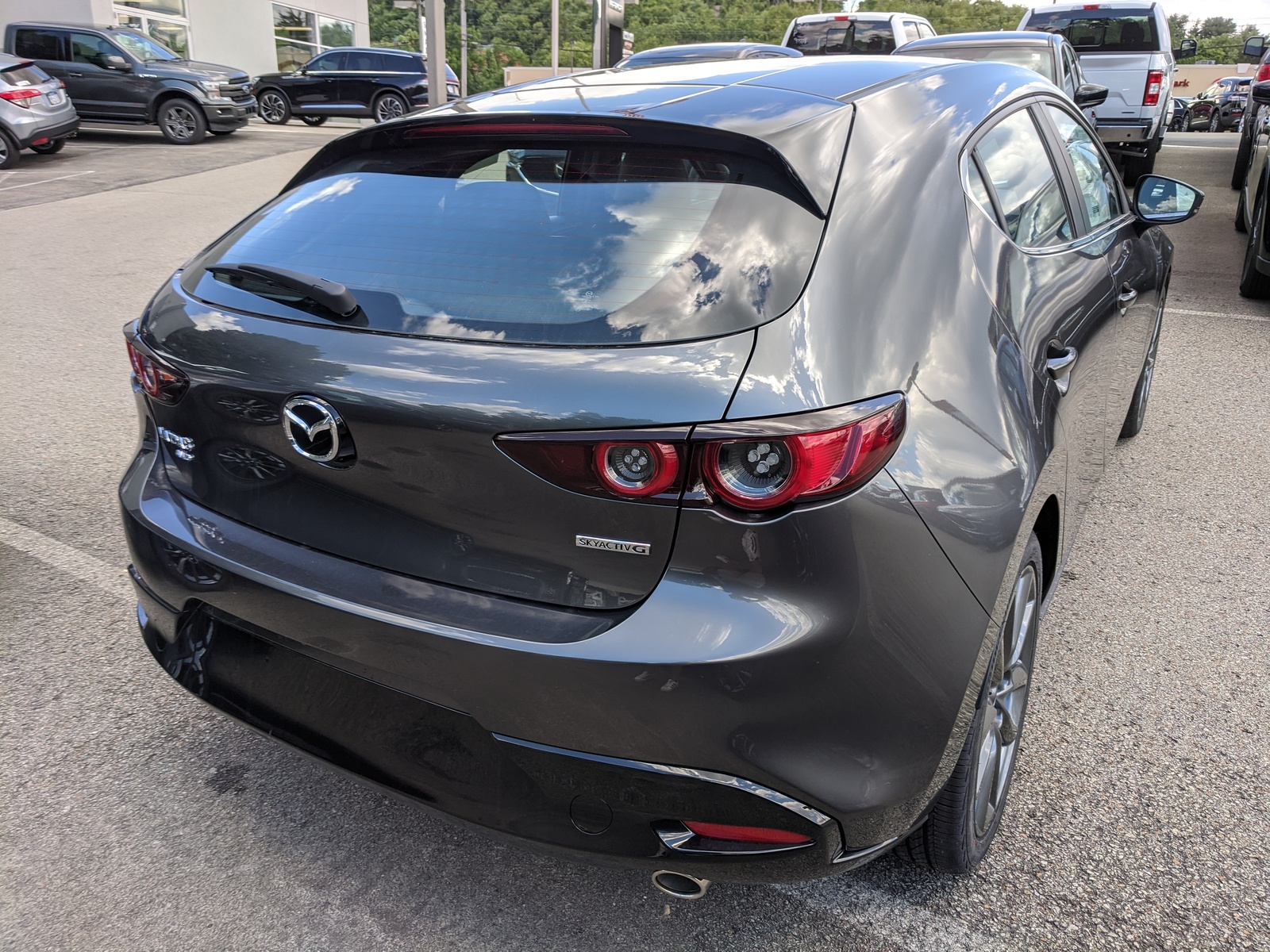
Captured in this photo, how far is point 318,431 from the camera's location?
70.9 inches

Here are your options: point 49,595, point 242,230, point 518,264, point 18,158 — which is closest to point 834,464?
point 518,264

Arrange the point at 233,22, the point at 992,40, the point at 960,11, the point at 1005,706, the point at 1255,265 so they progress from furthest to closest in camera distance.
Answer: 1. the point at 960,11
2. the point at 233,22
3. the point at 992,40
4. the point at 1255,265
5. the point at 1005,706

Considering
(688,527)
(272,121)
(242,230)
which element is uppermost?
(242,230)

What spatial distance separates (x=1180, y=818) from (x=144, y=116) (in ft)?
64.7

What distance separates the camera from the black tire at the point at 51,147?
50.3ft

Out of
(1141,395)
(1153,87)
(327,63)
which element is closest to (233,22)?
(327,63)

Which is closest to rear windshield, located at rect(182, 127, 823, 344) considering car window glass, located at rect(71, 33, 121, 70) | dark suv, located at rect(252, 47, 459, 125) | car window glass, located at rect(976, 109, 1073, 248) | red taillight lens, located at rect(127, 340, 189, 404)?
red taillight lens, located at rect(127, 340, 189, 404)

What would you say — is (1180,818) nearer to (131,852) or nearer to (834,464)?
Answer: (834,464)

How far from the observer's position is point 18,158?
14492mm

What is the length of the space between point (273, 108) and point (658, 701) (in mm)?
25448

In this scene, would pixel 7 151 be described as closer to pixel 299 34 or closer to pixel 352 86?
pixel 352 86

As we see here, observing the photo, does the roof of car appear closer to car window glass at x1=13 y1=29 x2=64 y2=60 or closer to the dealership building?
car window glass at x1=13 y1=29 x2=64 y2=60

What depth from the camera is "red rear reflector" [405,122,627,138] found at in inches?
78.0

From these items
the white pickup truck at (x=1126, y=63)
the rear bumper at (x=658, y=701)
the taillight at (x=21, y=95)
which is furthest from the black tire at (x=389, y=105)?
the rear bumper at (x=658, y=701)
